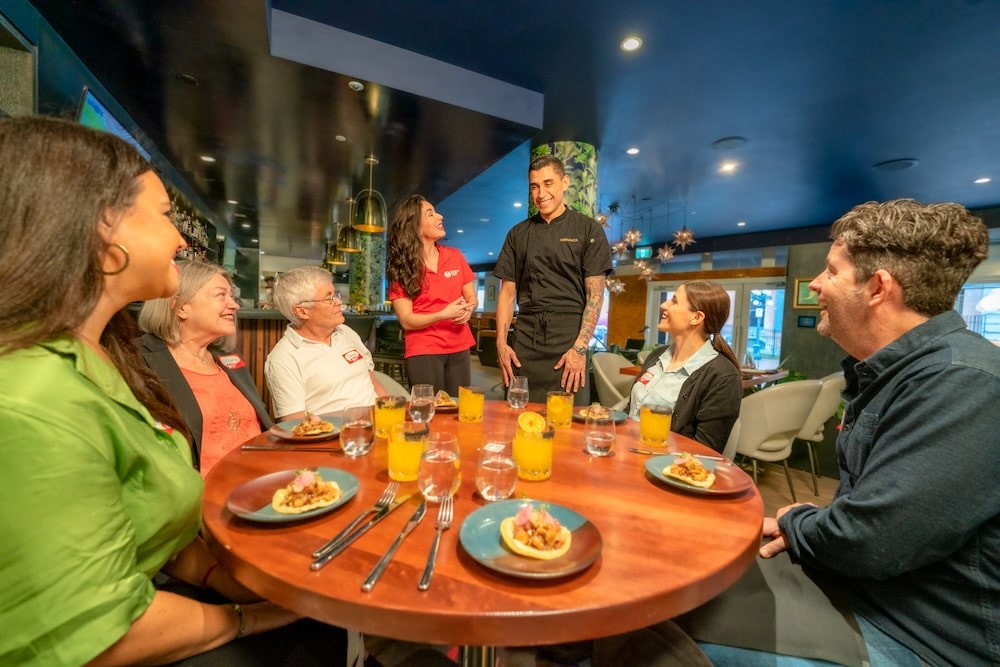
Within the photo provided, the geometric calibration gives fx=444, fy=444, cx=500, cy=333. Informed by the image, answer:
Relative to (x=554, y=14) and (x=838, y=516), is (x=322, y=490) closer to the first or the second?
(x=838, y=516)

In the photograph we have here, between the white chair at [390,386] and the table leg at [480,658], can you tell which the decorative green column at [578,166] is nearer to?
the white chair at [390,386]

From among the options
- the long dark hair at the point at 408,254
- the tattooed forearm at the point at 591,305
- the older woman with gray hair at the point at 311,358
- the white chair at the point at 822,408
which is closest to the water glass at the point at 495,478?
the older woman with gray hair at the point at 311,358

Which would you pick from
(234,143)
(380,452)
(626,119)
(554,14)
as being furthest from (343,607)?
(234,143)

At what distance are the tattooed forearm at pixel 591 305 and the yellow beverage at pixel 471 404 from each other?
3.45 ft

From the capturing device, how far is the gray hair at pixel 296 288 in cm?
212

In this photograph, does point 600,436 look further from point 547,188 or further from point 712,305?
point 547,188

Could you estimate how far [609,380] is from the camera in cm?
464

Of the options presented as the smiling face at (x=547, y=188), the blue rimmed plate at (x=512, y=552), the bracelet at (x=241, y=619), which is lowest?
the bracelet at (x=241, y=619)

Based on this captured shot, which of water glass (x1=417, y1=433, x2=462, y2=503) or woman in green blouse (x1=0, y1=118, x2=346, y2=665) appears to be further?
water glass (x1=417, y1=433, x2=462, y2=503)

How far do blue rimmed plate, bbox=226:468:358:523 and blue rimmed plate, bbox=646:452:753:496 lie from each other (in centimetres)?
78

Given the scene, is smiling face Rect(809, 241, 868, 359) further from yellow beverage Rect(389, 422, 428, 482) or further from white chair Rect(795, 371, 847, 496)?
white chair Rect(795, 371, 847, 496)

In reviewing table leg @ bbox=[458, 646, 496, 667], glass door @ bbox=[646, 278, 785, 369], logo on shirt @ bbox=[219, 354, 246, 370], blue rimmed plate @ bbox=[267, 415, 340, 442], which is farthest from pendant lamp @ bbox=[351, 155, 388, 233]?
glass door @ bbox=[646, 278, 785, 369]

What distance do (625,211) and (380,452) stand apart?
9.07m

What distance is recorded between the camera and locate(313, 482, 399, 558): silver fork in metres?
0.80
